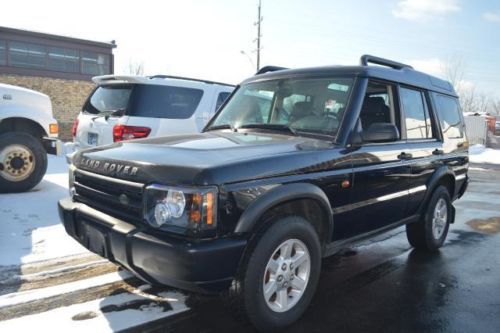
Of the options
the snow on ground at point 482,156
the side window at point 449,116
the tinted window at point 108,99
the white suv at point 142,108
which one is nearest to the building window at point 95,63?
the white suv at point 142,108

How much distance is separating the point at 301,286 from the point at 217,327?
683 mm

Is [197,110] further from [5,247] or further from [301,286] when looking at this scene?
[301,286]

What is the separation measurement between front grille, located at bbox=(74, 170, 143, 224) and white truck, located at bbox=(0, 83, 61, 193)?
4291 mm

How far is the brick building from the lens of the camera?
20.4 metres

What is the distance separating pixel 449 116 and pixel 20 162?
21.4 ft

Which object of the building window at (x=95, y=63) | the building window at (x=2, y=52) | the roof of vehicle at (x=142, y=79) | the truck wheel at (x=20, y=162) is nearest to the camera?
the roof of vehicle at (x=142, y=79)

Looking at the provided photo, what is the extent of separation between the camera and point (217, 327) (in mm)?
3127

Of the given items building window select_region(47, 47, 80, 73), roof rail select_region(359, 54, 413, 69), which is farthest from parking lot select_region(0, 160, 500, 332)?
building window select_region(47, 47, 80, 73)

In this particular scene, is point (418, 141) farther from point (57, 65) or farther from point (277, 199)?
point (57, 65)

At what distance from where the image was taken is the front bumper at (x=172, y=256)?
8.30ft

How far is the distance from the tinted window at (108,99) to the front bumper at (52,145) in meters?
0.86

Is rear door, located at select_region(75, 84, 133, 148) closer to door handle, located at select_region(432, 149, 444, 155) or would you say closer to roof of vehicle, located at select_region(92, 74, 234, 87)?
roof of vehicle, located at select_region(92, 74, 234, 87)

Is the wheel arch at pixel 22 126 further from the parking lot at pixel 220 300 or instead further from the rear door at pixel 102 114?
the parking lot at pixel 220 300

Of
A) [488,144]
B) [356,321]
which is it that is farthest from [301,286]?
[488,144]
